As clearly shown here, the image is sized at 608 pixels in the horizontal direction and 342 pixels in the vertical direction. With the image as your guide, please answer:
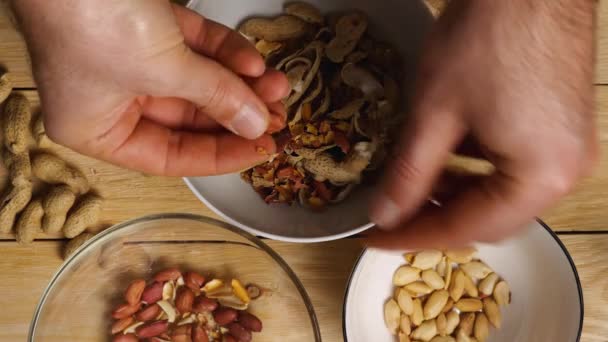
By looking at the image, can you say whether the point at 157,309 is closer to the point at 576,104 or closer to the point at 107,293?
the point at 107,293

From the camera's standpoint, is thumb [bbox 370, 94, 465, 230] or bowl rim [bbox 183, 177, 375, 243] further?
Result: bowl rim [bbox 183, 177, 375, 243]

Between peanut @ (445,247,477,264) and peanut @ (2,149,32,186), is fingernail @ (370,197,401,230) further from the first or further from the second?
peanut @ (2,149,32,186)

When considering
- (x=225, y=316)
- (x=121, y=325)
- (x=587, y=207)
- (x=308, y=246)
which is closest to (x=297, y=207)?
(x=308, y=246)

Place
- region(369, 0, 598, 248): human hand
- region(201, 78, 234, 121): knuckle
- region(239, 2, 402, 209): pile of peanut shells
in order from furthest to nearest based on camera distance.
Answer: region(239, 2, 402, 209): pile of peanut shells < region(201, 78, 234, 121): knuckle < region(369, 0, 598, 248): human hand

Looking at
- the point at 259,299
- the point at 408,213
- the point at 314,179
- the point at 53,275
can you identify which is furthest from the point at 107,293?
the point at 408,213

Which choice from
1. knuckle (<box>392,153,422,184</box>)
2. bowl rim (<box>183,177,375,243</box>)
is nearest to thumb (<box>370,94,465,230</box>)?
knuckle (<box>392,153,422,184</box>)

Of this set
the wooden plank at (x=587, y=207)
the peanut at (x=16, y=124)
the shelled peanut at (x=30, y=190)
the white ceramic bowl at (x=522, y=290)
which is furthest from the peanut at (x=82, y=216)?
the wooden plank at (x=587, y=207)

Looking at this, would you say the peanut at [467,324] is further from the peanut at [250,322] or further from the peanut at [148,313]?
the peanut at [148,313]
